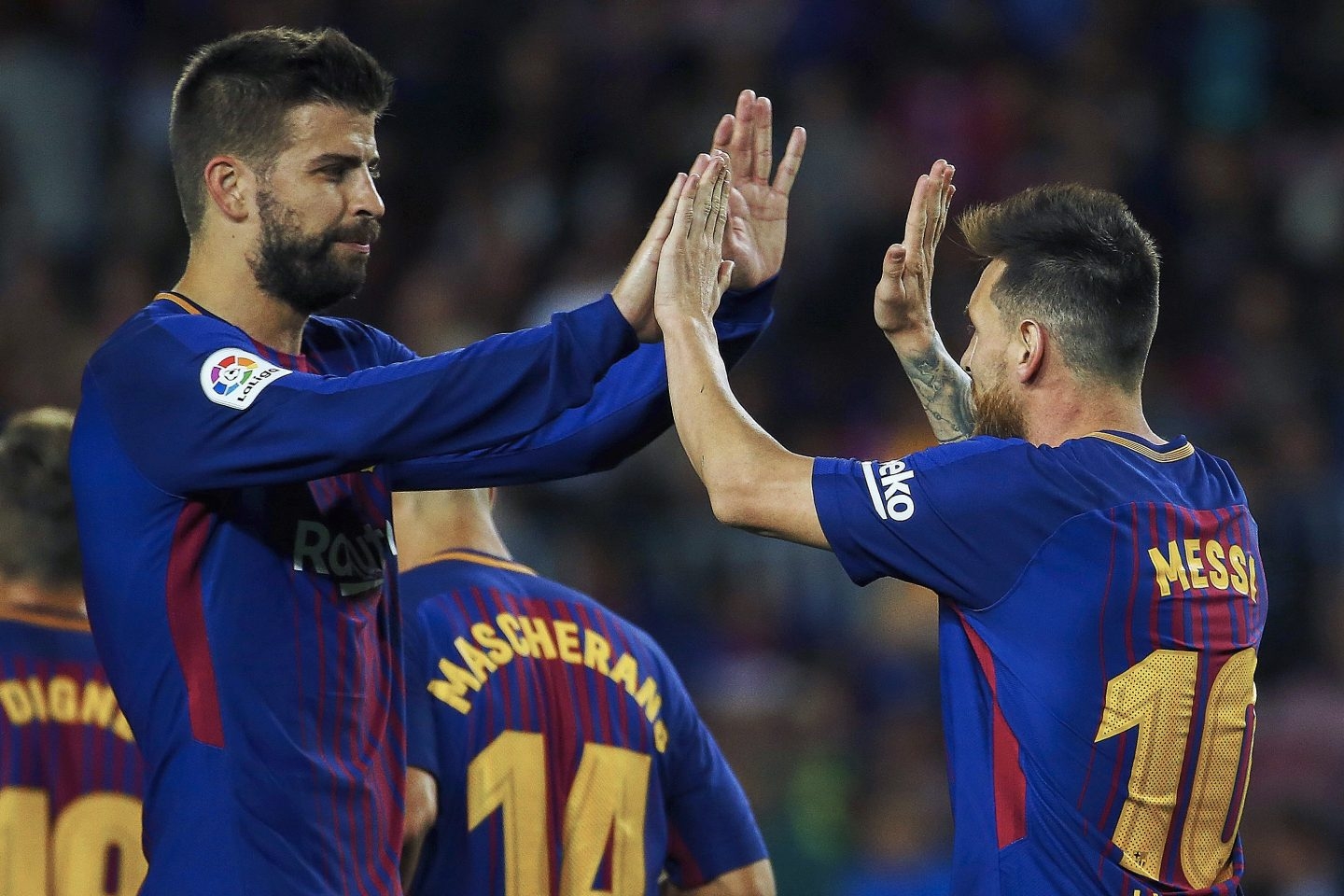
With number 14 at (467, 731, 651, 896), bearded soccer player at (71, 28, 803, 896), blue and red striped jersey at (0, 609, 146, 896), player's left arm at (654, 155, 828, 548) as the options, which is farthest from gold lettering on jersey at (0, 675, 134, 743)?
player's left arm at (654, 155, 828, 548)

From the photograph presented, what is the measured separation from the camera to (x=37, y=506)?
423 cm

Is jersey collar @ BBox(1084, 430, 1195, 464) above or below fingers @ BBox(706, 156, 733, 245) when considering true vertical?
below

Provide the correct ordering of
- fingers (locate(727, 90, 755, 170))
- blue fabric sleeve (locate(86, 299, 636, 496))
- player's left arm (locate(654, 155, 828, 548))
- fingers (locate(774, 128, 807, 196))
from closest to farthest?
1. blue fabric sleeve (locate(86, 299, 636, 496))
2. player's left arm (locate(654, 155, 828, 548))
3. fingers (locate(727, 90, 755, 170))
4. fingers (locate(774, 128, 807, 196))

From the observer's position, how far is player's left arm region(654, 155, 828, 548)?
10.2 feet

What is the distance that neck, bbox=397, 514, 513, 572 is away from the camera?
163 inches

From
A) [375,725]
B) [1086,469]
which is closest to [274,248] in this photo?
[375,725]

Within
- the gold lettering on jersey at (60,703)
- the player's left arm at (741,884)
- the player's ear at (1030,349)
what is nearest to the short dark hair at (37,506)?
the gold lettering on jersey at (60,703)

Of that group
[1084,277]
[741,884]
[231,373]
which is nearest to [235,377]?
[231,373]

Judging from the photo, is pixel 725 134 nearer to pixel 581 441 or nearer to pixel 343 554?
pixel 581 441

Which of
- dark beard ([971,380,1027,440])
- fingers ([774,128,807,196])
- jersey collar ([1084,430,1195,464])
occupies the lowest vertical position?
jersey collar ([1084,430,1195,464])

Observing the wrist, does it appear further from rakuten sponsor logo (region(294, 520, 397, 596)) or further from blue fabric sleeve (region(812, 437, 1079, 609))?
rakuten sponsor logo (region(294, 520, 397, 596))

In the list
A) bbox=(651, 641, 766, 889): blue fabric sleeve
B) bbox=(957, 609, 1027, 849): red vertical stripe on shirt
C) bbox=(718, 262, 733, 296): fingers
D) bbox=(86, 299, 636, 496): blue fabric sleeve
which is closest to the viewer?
bbox=(86, 299, 636, 496): blue fabric sleeve

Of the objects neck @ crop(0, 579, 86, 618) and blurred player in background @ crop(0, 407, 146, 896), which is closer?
blurred player in background @ crop(0, 407, 146, 896)

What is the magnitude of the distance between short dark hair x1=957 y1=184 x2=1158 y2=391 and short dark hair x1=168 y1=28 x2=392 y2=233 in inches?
48.3
